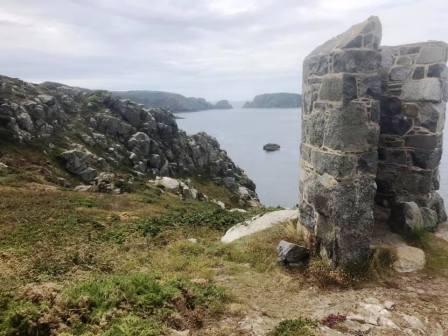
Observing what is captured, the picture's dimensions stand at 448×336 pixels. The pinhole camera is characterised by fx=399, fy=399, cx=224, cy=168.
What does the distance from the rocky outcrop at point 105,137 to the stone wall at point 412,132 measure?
26.0m

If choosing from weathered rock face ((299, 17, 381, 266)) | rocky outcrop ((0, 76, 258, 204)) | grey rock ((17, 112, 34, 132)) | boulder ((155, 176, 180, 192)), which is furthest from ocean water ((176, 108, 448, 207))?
grey rock ((17, 112, 34, 132))

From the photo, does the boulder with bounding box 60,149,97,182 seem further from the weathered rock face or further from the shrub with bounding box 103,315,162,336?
the shrub with bounding box 103,315,162,336

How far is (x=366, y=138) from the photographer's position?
837 cm

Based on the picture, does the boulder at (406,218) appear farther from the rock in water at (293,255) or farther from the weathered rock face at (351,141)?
the rock in water at (293,255)

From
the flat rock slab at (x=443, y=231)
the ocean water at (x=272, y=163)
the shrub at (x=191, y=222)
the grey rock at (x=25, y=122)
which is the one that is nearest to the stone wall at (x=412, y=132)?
the flat rock slab at (x=443, y=231)

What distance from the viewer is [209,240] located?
12453mm

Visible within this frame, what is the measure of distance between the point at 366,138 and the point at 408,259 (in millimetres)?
2969

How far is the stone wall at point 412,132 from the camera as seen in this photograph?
10.1 meters

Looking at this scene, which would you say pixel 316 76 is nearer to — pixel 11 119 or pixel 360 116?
pixel 360 116

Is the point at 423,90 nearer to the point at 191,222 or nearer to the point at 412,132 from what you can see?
the point at 412,132

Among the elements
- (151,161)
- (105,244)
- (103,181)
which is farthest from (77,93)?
(105,244)

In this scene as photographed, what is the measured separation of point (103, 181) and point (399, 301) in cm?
2373

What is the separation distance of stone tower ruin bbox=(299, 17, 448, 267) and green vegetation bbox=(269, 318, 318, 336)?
2192mm

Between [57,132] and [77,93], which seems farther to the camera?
[77,93]
